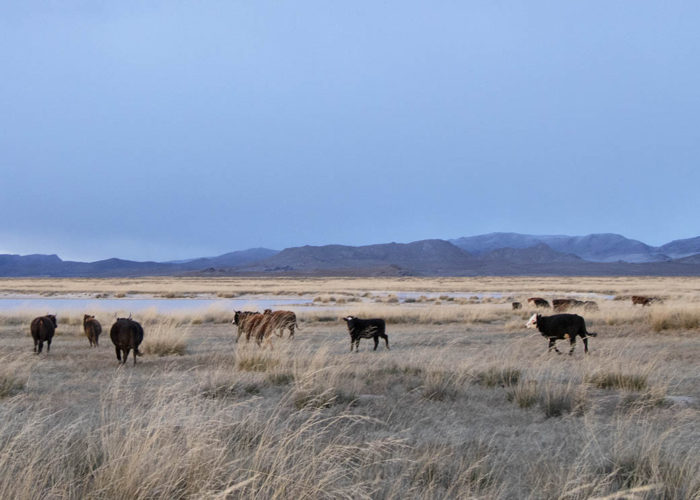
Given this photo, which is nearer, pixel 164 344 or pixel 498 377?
pixel 498 377

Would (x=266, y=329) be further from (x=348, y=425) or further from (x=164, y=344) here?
(x=348, y=425)

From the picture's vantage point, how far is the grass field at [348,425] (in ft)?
13.5

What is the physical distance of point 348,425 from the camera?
6.35 meters

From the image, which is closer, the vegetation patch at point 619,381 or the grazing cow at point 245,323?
the vegetation patch at point 619,381

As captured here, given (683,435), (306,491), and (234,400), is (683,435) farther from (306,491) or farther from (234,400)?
(234,400)

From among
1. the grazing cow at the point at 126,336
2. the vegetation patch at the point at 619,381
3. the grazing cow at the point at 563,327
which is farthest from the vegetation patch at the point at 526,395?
the grazing cow at the point at 126,336

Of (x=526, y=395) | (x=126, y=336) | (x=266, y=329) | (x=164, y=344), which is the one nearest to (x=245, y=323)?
(x=266, y=329)

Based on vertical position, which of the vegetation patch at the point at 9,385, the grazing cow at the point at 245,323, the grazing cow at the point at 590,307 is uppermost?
the grazing cow at the point at 245,323

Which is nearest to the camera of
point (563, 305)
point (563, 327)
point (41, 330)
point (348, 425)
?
point (348, 425)

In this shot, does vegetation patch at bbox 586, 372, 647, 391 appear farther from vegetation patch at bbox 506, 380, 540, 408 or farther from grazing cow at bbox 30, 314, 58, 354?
grazing cow at bbox 30, 314, 58, 354

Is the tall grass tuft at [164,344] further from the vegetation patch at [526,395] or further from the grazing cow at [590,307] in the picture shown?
the grazing cow at [590,307]

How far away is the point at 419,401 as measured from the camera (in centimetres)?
766

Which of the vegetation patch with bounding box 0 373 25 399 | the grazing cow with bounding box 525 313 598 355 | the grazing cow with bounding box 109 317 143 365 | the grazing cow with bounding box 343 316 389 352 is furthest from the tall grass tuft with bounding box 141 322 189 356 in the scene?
the grazing cow with bounding box 525 313 598 355

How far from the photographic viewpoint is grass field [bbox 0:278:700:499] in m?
4.11
